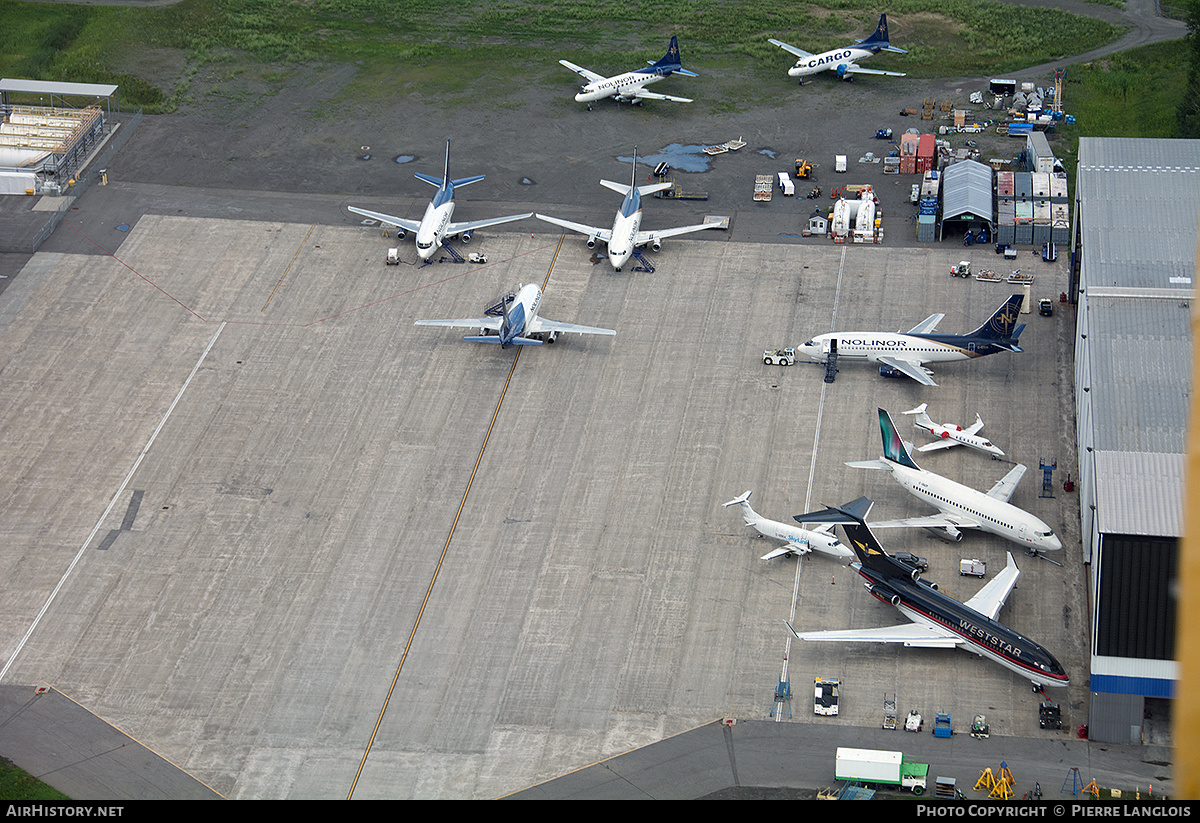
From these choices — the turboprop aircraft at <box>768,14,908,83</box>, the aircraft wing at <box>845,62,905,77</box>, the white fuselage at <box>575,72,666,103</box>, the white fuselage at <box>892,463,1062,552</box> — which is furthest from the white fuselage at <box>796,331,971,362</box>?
the turboprop aircraft at <box>768,14,908,83</box>

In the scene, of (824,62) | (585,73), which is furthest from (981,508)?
(585,73)

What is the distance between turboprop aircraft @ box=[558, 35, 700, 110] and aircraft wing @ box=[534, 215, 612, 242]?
81.4ft

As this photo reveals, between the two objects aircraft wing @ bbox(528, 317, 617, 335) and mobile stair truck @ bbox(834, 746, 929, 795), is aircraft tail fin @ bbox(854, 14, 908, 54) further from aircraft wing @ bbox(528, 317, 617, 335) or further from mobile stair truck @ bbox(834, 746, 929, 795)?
mobile stair truck @ bbox(834, 746, 929, 795)

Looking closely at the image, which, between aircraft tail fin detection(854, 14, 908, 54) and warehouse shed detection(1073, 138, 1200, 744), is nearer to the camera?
warehouse shed detection(1073, 138, 1200, 744)

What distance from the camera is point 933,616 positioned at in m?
71.0

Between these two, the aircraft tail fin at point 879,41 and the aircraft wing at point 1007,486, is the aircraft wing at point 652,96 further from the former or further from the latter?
the aircraft wing at point 1007,486

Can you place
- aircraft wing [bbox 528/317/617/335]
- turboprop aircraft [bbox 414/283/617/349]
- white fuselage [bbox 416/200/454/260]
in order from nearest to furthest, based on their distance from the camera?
turboprop aircraft [bbox 414/283/617/349], aircraft wing [bbox 528/317/617/335], white fuselage [bbox 416/200/454/260]

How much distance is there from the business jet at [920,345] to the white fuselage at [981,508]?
519 inches

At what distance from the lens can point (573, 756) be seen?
6725cm

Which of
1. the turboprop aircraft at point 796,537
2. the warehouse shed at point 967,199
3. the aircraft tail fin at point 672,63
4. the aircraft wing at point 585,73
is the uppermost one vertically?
the aircraft tail fin at point 672,63

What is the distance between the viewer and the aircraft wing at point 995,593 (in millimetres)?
71938

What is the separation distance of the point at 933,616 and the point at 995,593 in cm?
453

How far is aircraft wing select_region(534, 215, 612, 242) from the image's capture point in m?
110

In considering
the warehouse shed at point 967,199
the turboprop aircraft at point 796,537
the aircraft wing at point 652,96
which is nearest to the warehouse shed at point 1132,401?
the warehouse shed at point 967,199
